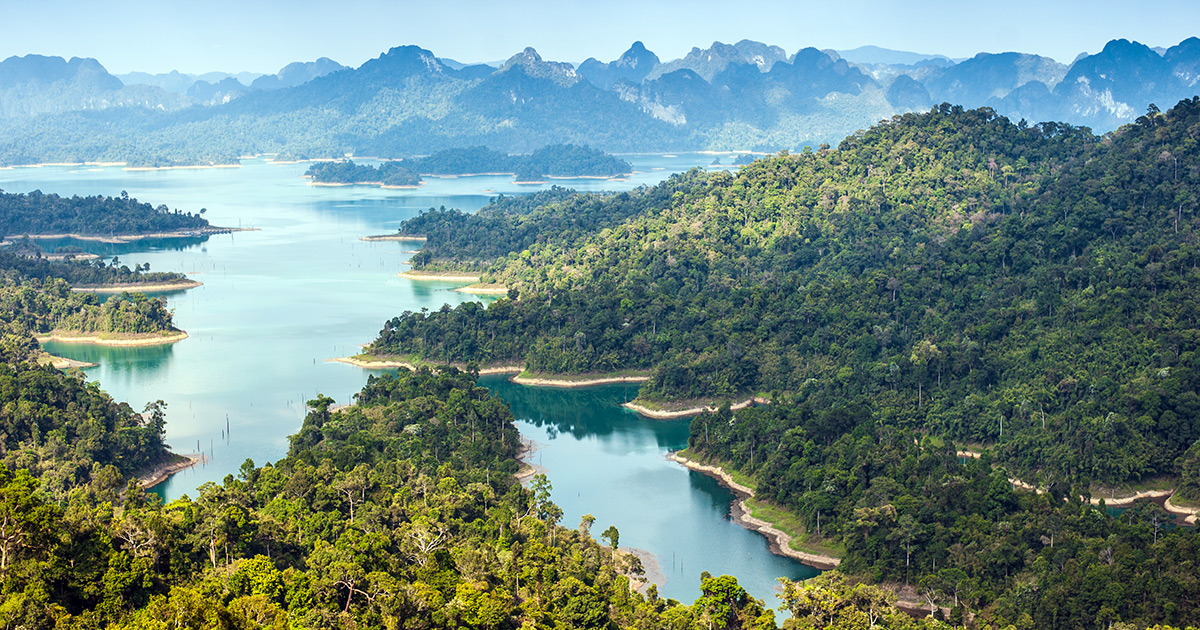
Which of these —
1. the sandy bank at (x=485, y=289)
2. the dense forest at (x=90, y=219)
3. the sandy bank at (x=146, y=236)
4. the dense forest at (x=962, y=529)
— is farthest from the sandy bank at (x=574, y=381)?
the dense forest at (x=90, y=219)

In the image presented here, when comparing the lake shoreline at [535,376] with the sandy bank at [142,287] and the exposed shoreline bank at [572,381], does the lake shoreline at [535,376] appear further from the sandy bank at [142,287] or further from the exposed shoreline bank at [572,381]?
the sandy bank at [142,287]

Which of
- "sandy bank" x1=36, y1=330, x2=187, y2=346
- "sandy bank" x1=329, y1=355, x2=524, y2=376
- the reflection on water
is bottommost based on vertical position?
the reflection on water

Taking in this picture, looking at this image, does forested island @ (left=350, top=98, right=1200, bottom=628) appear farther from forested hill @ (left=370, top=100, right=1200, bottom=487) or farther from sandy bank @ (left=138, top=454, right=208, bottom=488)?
sandy bank @ (left=138, top=454, right=208, bottom=488)

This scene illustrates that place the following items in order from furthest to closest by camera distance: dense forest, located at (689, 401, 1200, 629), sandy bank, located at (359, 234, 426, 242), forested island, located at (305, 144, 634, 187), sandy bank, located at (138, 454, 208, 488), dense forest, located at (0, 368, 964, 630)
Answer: forested island, located at (305, 144, 634, 187) < sandy bank, located at (359, 234, 426, 242) < sandy bank, located at (138, 454, 208, 488) < dense forest, located at (689, 401, 1200, 629) < dense forest, located at (0, 368, 964, 630)

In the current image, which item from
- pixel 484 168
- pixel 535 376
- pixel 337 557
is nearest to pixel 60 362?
pixel 535 376

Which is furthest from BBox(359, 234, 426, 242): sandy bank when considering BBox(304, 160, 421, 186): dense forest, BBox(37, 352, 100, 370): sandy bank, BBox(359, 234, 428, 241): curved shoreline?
BBox(304, 160, 421, 186): dense forest

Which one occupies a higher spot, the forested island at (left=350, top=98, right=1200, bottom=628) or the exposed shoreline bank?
the forested island at (left=350, top=98, right=1200, bottom=628)

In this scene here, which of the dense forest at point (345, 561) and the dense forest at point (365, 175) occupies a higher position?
the dense forest at point (365, 175)
